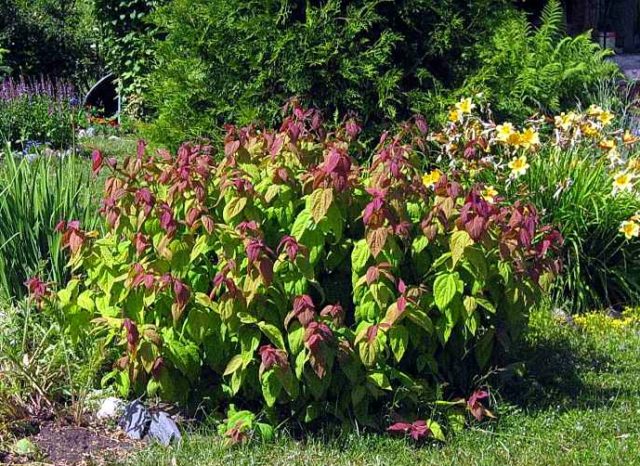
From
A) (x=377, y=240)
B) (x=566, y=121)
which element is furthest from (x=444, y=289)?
(x=566, y=121)

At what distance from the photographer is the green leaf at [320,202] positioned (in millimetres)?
3547

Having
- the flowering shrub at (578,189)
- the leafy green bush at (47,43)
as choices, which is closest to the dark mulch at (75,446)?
the flowering shrub at (578,189)

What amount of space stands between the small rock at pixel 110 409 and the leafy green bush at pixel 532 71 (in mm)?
2824

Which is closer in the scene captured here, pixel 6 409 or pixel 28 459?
pixel 28 459

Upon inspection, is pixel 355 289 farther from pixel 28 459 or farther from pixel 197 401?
pixel 28 459

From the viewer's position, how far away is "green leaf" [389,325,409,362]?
3545 millimetres

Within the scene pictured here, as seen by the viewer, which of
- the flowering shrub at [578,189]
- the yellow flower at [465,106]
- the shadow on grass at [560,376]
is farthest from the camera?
the flowering shrub at [578,189]

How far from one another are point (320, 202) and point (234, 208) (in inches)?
13.4

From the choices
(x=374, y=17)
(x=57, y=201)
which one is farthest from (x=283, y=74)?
(x=57, y=201)

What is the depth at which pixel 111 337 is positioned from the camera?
376 centimetres

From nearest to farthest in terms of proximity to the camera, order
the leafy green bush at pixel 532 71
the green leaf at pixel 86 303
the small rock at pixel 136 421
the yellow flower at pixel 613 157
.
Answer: the small rock at pixel 136 421
the green leaf at pixel 86 303
the yellow flower at pixel 613 157
the leafy green bush at pixel 532 71

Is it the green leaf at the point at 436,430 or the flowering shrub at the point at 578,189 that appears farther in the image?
the flowering shrub at the point at 578,189

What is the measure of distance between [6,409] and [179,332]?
78 cm

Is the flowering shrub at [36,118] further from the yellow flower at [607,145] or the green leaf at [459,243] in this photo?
the green leaf at [459,243]
